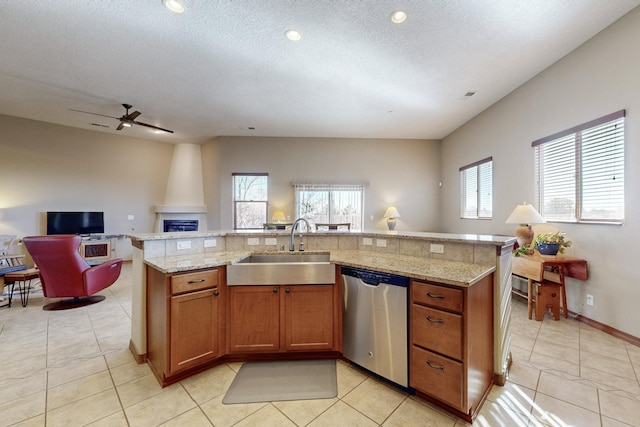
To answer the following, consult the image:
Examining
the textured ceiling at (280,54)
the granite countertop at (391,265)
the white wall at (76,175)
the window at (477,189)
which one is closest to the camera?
the granite countertop at (391,265)

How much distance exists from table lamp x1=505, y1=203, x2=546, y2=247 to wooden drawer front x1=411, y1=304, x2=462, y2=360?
2568 millimetres

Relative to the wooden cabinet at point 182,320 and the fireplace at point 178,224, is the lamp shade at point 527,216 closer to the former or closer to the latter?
the wooden cabinet at point 182,320

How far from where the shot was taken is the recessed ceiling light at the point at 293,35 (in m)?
2.67

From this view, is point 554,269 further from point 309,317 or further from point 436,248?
point 309,317

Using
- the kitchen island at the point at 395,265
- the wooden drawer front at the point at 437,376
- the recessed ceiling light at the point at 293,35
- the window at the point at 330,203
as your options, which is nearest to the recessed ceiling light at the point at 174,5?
the recessed ceiling light at the point at 293,35

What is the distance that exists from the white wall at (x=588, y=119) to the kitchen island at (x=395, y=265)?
5.36 feet

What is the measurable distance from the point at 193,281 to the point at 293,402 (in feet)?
3.61

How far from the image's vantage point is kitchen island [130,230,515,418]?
155 centimetres

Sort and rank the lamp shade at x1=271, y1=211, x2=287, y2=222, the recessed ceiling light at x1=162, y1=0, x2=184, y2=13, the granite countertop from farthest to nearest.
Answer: the lamp shade at x1=271, y1=211, x2=287, y2=222 → the recessed ceiling light at x1=162, y1=0, x2=184, y2=13 → the granite countertop

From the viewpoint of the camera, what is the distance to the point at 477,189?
515 cm

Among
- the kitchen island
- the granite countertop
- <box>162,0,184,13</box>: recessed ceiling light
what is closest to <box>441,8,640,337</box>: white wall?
the kitchen island

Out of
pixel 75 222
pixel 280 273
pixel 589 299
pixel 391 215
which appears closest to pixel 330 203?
pixel 391 215

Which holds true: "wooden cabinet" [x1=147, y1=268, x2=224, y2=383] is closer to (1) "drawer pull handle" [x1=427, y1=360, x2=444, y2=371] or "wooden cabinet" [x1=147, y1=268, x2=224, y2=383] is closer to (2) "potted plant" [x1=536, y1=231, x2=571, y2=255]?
(1) "drawer pull handle" [x1=427, y1=360, x2=444, y2=371]

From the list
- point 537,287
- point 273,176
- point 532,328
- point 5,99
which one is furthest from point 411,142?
point 5,99
